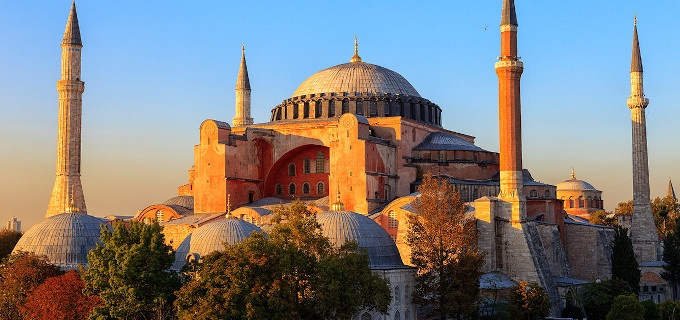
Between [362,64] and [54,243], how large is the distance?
16.0 meters

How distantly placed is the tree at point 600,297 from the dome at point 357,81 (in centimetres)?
1127

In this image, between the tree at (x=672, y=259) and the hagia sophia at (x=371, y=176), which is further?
the tree at (x=672, y=259)

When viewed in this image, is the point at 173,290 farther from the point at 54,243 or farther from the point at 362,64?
the point at 362,64

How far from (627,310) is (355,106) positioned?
1278 centimetres

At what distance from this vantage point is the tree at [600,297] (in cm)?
2648

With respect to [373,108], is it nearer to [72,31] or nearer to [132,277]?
[72,31]

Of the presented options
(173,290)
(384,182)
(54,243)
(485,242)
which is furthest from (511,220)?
(54,243)

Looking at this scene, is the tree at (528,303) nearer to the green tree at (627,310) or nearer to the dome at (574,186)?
the green tree at (627,310)

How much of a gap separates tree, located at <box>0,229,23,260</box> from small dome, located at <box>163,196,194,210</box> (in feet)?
20.0

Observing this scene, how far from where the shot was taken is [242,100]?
3916cm

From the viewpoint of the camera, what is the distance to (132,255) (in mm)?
19875

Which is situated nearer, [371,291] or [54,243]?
[371,291]

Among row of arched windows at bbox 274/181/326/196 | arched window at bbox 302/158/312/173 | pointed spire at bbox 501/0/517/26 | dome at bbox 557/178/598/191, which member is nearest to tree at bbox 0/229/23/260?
row of arched windows at bbox 274/181/326/196

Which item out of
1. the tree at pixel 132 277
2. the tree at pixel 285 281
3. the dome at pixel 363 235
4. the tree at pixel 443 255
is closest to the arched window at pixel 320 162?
the tree at pixel 443 255
